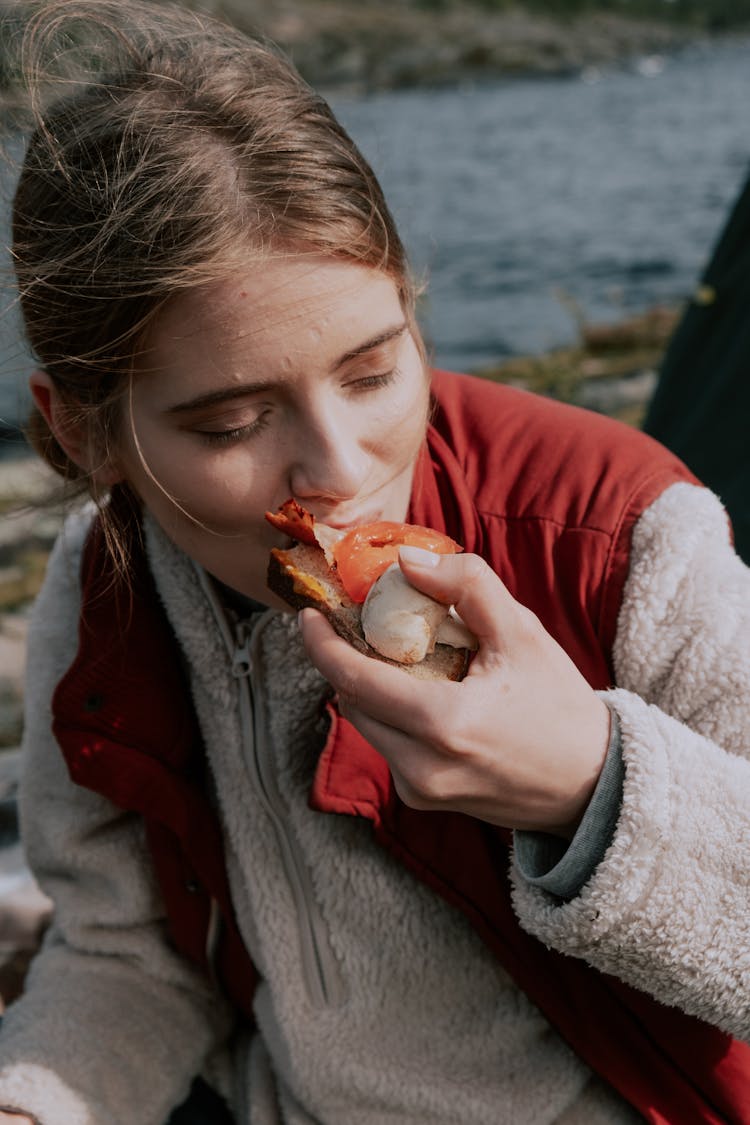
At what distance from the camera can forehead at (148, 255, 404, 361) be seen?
172 cm

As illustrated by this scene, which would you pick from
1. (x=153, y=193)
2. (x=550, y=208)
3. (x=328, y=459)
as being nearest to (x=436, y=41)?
(x=550, y=208)

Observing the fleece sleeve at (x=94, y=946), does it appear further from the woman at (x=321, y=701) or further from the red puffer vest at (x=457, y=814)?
the red puffer vest at (x=457, y=814)

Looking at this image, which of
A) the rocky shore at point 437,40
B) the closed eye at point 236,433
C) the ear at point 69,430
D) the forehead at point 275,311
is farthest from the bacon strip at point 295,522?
the rocky shore at point 437,40

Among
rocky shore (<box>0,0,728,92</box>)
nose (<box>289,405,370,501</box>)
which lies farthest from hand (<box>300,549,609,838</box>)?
rocky shore (<box>0,0,728,92</box>)

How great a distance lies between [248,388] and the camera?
1752 mm

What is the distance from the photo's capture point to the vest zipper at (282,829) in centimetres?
214

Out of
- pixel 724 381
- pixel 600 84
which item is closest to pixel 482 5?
pixel 600 84

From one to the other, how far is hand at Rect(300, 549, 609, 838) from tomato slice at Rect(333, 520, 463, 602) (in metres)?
0.12

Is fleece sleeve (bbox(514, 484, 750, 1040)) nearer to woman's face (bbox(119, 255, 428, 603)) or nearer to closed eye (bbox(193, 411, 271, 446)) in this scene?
woman's face (bbox(119, 255, 428, 603))

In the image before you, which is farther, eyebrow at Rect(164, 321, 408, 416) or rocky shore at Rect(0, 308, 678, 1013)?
rocky shore at Rect(0, 308, 678, 1013)

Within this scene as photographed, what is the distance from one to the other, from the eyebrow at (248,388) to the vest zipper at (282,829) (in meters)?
0.52

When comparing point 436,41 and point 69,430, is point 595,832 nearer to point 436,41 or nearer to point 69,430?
point 69,430

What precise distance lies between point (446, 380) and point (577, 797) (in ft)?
3.33

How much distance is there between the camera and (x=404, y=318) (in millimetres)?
1916
